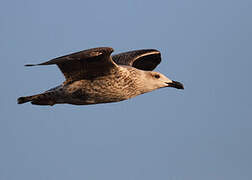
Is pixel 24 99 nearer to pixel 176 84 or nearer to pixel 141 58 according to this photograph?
pixel 176 84

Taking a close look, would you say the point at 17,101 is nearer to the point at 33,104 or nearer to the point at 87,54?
the point at 33,104

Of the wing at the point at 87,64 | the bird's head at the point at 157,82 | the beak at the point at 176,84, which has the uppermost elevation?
the wing at the point at 87,64

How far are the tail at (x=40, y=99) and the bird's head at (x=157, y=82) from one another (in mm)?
2702

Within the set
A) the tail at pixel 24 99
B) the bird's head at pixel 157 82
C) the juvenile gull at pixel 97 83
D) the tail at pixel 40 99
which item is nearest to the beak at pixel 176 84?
the bird's head at pixel 157 82

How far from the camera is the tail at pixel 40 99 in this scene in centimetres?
1419

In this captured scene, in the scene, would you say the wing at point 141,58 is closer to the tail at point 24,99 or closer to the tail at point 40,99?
the tail at point 40,99

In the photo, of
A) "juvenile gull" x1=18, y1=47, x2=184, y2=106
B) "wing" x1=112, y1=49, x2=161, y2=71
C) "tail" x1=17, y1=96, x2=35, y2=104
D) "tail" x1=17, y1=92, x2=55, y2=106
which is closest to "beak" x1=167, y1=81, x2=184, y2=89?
"juvenile gull" x1=18, y1=47, x2=184, y2=106

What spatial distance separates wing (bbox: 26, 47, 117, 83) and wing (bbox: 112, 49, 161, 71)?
297 cm

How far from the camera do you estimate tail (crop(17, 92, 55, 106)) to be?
14188 mm

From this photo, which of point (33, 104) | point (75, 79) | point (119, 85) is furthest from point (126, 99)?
point (33, 104)

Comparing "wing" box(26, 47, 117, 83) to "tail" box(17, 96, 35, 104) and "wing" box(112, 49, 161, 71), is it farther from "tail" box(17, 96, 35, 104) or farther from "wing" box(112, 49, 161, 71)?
"wing" box(112, 49, 161, 71)

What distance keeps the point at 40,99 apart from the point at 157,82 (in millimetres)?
3309

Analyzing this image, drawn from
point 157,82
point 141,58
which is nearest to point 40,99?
point 157,82

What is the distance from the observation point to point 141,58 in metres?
17.3
